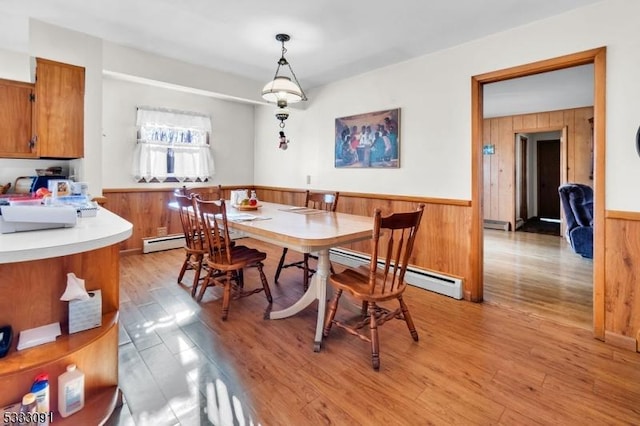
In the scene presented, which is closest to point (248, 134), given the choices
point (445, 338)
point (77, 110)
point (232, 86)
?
point (232, 86)

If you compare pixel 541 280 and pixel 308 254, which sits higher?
pixel 308 254

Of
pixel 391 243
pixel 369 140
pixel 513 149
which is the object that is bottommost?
pixel 391 243

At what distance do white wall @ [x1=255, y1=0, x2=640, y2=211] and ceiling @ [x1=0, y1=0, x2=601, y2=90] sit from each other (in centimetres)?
15

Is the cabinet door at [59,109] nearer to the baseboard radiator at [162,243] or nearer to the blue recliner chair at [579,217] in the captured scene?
the baseboard radiator at [162,243]

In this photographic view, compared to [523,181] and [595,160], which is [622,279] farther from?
[523,181]

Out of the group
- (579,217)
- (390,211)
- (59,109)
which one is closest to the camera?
(59,109)

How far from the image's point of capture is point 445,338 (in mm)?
2188

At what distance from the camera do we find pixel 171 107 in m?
4.50

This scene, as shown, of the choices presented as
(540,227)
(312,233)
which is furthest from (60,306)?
(540,227)

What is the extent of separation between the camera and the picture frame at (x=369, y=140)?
11.5 ft

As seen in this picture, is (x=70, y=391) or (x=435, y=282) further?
(x=435, y=282)

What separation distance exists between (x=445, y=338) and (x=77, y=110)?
3.53 meters

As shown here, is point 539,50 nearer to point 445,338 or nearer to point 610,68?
point 610,68

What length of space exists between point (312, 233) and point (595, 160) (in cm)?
204
